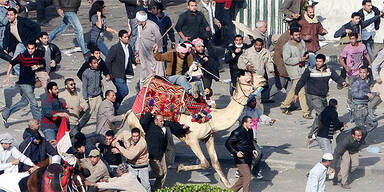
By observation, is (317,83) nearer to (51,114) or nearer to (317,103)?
(317,103)

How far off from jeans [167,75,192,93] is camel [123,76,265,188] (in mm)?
697

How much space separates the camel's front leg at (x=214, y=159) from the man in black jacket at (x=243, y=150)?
1.95 feet

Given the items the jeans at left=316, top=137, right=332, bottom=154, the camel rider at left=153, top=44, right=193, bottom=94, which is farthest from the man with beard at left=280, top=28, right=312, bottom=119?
the jeans at left=316, top=137, right=332, bottom=154

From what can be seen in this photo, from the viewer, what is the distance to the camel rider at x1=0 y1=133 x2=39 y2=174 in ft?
70.0

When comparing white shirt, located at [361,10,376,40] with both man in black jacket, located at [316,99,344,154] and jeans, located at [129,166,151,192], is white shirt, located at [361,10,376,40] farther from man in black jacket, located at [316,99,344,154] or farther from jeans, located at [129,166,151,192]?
jeans, located at [129,166,151,192]

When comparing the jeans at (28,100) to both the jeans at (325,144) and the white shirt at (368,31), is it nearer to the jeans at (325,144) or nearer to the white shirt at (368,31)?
the jeans at (325,144)

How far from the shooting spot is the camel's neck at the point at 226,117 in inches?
909

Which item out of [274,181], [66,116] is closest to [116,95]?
[66,116]

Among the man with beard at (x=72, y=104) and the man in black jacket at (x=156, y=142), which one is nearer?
the man in black jacket at (x=156, y=142)

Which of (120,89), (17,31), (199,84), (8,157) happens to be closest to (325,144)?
(199,84)

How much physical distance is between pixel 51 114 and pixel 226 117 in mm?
3078

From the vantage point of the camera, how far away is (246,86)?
23.0m

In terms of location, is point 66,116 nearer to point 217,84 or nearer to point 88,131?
point 88,131

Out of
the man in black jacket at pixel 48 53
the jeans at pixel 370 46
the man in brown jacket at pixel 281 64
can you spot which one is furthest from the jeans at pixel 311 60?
the man in black jacket at pixel 48 53
